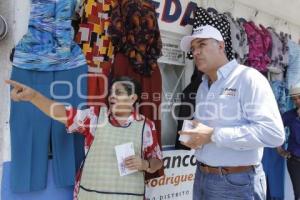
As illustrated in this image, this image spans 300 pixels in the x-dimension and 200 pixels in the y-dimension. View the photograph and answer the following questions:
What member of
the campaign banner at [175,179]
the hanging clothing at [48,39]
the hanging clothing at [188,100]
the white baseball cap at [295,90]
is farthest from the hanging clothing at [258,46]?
the hanging clothing at [48,39]

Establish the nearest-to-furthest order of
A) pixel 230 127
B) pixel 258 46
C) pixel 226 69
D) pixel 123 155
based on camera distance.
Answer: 1. pixel 230 127
2. pixel 226 69
3. pixel 123 155
4. pixel 258 46

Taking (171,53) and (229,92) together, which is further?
(171,53)

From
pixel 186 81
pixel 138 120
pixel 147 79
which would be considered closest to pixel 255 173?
pixel 138 120

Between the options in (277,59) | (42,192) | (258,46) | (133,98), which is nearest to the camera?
(133,98)

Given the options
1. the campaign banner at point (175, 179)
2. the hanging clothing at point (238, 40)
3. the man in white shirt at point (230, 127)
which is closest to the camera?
the man in white shirt at point (230, 127)

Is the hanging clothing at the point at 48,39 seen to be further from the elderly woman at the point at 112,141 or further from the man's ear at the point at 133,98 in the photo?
the man's ear at the point at 133,98

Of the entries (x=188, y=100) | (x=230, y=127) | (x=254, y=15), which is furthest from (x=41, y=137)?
(x=254, y=15)

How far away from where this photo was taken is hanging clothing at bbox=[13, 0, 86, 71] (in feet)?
7.97

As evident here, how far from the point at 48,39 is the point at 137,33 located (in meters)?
0.73

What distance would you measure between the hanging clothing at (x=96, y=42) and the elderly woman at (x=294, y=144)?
240 centimetres

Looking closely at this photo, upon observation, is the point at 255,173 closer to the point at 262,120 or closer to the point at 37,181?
the point at 262,120

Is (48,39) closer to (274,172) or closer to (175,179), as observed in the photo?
(175,179)

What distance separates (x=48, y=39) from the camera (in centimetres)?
250

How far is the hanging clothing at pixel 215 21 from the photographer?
3564 millimetres
